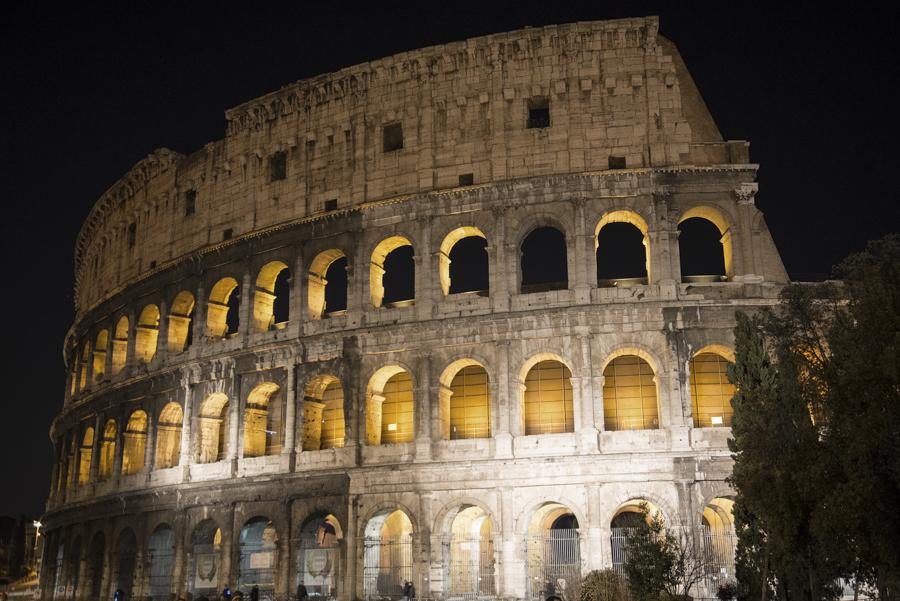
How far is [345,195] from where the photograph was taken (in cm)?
2609

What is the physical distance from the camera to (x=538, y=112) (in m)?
24.9

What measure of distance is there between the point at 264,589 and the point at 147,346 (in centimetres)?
1045

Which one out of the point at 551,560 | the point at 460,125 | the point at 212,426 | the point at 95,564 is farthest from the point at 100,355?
the point at 551,560

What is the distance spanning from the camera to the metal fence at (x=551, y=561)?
21.2 m

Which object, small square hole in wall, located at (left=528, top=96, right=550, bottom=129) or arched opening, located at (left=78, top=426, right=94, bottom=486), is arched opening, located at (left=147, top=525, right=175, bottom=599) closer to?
arched opening, located at (left=78, top=426, right=94, bottom=486)

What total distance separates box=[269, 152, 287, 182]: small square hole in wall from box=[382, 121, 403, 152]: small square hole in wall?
3.55 meters

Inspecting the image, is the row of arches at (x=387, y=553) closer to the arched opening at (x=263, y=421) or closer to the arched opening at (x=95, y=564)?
the arched opening at (x=95, y=564)

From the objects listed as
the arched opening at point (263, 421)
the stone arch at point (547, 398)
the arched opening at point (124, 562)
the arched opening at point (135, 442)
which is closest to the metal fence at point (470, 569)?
the stone arch at point (547, 398)

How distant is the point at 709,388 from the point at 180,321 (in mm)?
16871

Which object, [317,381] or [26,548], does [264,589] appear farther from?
[26,548]

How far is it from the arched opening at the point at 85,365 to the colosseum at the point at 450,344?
5475mm

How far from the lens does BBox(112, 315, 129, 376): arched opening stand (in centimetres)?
3200

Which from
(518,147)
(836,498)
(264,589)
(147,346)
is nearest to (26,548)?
(147,346)

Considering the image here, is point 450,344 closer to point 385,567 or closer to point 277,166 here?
point 385,567
